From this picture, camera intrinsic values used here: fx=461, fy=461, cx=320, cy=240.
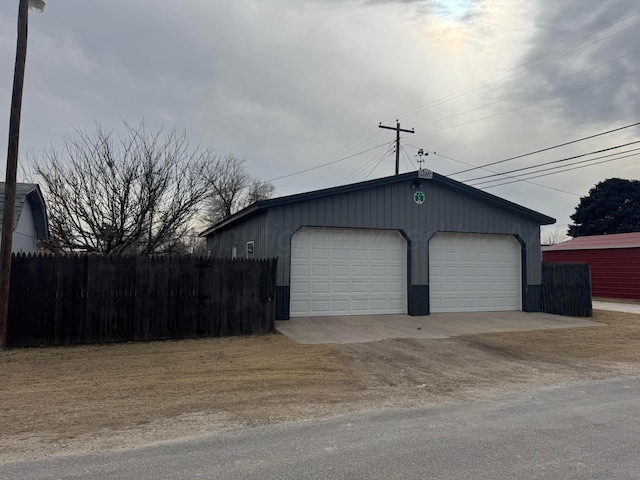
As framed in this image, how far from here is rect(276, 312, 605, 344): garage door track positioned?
10461 mm

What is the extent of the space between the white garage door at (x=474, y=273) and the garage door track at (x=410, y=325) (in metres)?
0.50

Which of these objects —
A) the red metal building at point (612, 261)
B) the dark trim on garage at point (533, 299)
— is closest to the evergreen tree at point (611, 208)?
the red metal building at point (612, 261)

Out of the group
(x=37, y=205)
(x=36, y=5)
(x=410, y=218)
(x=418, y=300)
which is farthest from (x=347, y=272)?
(x=37, y=205)

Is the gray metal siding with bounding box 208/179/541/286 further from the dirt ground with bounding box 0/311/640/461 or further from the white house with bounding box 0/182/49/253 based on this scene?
the white house with bounding box 0/182/49/253

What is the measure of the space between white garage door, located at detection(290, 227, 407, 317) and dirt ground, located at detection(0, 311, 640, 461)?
8.84ft

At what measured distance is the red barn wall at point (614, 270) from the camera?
2239 cm

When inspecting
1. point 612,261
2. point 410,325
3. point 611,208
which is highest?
point 611,208

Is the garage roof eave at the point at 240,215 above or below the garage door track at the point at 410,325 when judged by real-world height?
above

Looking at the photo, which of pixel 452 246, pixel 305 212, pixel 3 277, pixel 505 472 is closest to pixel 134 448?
pixel 505 472

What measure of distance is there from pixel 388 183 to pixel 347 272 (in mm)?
2917

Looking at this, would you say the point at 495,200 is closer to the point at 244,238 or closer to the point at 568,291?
the point at 568,291

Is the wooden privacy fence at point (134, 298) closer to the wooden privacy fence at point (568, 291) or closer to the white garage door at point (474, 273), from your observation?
the white garage door at point (474, 273)

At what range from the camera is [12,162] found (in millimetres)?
8453

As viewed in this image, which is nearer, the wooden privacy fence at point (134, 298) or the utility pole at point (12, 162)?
the utility pole at point (12, 162)
